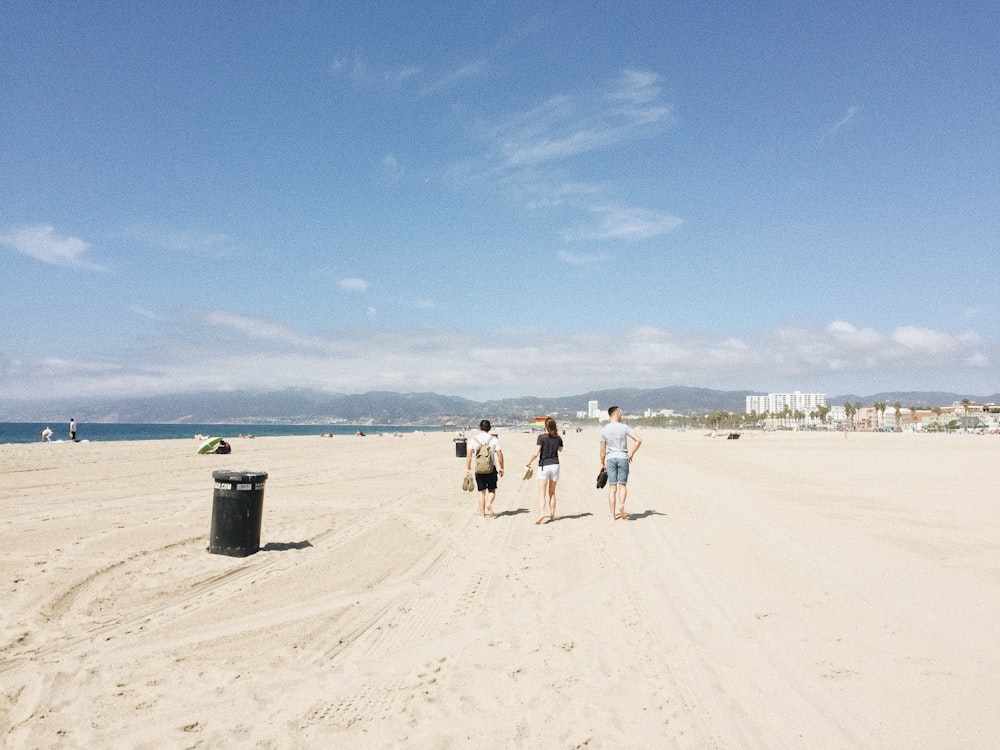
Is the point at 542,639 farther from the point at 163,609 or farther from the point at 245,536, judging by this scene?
the point at 245,536

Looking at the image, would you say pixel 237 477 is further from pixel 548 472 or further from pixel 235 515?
pixel 548 472

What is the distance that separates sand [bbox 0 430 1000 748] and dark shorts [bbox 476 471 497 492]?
0.62 m

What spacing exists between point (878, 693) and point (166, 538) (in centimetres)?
863

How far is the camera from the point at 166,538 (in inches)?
328

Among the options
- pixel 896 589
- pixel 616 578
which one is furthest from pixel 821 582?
pixel 616 578

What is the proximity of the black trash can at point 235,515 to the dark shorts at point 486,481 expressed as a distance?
4175mm

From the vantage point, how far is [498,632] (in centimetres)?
498

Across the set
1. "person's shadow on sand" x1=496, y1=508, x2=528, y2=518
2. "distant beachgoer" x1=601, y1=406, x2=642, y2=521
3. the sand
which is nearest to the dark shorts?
the sand

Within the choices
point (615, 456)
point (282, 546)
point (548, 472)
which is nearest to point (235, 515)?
Answer: point (282, 546)

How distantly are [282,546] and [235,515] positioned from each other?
1003 mm

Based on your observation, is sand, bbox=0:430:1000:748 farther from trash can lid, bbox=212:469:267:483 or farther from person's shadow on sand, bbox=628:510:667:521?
trash can lid, bbox=212:469:267:483

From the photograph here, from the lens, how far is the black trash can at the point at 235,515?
24.3 ft

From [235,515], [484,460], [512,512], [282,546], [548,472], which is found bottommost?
[512,512]

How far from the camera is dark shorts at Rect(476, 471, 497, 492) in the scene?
34.8 feet
